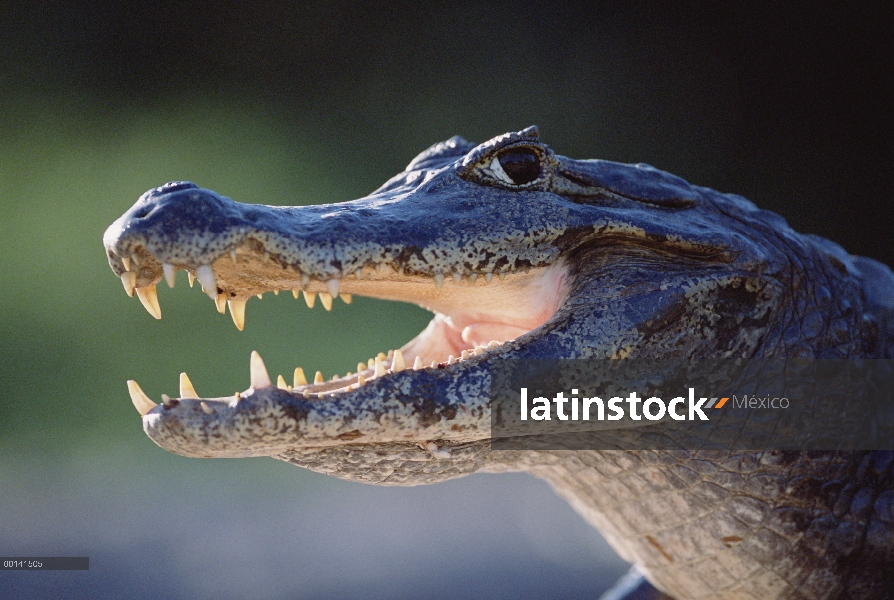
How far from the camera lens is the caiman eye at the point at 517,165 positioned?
1540 mm

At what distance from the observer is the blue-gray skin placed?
121 cm

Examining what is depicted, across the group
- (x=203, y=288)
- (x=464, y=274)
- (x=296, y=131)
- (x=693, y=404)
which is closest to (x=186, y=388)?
(x=203, y=288)

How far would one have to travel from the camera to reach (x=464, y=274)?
4.49 feet

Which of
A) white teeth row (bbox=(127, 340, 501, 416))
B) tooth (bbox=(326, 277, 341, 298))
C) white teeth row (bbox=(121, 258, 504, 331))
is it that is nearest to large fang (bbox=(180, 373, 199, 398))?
white teeth row (bbox=(127, 340, 501, 416))

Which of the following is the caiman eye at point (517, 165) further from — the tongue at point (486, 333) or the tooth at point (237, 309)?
the tooth at point (237, 309)

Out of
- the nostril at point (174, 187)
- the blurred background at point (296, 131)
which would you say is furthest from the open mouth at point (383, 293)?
the blurred background at point (296, 131)

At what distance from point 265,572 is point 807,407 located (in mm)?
2410

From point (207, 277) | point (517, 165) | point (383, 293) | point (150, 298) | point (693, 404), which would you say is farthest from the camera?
point (383, 293)

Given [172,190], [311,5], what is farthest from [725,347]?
[311,5]

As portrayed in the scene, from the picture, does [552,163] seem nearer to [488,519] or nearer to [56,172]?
[488,519]

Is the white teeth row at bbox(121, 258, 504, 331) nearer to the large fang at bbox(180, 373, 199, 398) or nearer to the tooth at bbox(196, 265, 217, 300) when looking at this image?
the tooth at bbox(196, 265, 217, 300)

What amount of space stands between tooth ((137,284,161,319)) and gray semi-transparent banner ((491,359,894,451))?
2.00ft

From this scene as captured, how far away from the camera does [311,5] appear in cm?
542

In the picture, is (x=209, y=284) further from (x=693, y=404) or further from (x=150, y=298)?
(x=693, y=404)
